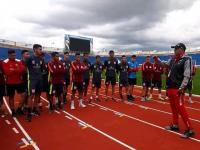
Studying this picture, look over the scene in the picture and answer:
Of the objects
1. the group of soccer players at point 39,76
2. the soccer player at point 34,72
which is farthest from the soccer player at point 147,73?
the soccer player at point 34,72

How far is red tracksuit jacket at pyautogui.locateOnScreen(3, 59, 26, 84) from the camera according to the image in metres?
9.62

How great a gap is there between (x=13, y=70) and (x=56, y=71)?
5.09 ft

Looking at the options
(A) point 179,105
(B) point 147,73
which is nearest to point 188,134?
(A) point 179,105

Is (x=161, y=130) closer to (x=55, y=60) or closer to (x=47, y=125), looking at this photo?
(x=47, y=125)

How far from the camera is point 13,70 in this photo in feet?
31.6

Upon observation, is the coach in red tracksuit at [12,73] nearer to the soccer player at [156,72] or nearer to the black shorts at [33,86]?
the black shorts at [33,86]

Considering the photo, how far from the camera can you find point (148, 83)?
44.0 feet

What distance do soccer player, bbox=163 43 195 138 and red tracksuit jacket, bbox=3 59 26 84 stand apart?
16.3ft

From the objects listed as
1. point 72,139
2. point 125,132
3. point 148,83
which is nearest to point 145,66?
point 148,83

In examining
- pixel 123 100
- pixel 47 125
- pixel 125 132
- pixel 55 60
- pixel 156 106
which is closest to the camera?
pixel 125 132

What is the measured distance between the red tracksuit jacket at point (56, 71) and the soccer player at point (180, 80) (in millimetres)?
4415

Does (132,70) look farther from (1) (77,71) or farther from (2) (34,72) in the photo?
(2) (34,72)

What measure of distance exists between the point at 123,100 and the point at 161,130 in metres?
5.46

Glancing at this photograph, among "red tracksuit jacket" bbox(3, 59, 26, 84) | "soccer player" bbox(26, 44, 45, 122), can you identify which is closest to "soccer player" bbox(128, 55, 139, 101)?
"soccer player" bbox(26, 44, 45, 122)
